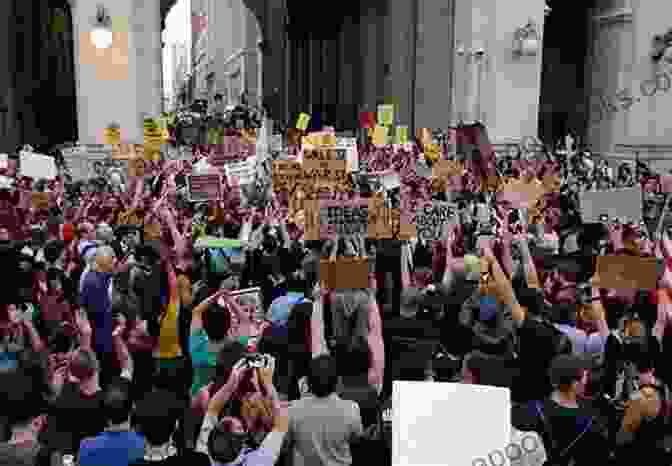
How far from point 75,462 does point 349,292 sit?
7.22 ft

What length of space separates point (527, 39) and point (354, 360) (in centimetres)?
1526

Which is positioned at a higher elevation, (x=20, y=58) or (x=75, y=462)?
(x=20, y=58)

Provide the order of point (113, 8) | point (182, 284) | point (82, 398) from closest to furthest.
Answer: point (82, 398), point (182, 284), point (113, 8)

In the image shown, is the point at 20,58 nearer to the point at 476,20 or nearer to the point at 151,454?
the point at 476,20

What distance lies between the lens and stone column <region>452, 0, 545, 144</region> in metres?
18.3

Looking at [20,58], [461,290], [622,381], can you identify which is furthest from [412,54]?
[622,381]

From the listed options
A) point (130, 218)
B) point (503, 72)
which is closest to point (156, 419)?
point (130, 218)

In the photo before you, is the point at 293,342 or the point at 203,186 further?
the point at 203,186

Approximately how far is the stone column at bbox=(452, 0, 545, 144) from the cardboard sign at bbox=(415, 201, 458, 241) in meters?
11.0

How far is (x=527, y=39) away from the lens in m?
18.2

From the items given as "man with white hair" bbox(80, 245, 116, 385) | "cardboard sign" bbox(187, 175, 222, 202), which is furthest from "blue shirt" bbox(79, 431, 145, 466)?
"cardboard sign" bbox(187, 175, 222, 202)

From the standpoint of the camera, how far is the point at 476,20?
19.2m

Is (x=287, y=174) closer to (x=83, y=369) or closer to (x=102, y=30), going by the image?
(x=83, y=369)

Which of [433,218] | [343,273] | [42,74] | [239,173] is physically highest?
[42,74]
